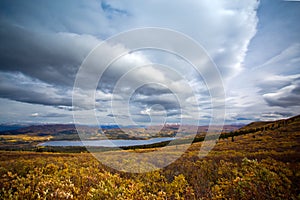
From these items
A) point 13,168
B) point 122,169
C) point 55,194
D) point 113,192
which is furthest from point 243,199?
point 13,168

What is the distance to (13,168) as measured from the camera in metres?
11.0

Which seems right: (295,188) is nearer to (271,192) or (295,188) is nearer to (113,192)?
(271,192)

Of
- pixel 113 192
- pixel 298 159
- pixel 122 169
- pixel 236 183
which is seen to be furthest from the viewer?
pixel 122 169

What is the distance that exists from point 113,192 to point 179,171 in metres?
5.80

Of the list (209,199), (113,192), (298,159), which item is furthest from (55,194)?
(298,159)

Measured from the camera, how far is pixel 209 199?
6969 mm

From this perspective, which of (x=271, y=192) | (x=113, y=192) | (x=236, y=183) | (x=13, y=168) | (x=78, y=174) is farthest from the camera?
(x=13, y=168)

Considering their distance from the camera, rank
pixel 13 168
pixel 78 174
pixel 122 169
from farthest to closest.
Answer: pixel 122 169
pixel 13 168
pixel 78 174

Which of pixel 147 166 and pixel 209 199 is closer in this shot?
pixel 209 199

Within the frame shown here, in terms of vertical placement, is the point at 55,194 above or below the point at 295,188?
below

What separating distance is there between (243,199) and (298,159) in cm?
537

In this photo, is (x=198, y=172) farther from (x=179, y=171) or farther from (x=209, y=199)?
(x=209, y=199)

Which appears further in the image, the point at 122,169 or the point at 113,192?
the point at 122,169

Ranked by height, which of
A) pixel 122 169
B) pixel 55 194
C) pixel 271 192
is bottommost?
pixel 122 169
